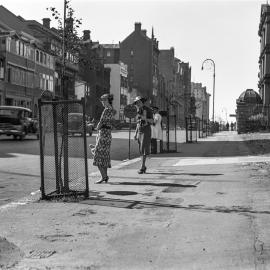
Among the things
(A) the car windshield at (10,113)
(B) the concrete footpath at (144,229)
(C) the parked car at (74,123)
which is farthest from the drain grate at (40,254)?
(A) the car windshield at (10,113)

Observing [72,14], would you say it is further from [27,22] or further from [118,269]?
[27,22]

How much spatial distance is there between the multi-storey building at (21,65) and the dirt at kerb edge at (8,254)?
5150 cm

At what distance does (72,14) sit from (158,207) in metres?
4.71

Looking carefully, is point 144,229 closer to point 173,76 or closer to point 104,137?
point 104,137

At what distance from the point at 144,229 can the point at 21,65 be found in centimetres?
6091

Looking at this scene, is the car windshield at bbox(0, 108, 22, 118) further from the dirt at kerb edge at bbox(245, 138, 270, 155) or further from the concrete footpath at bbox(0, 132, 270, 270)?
the concrete footpath at bbox(0, 132, 270, 270)

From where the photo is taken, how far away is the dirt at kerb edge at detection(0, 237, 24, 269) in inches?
216

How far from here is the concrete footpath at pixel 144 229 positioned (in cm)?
561

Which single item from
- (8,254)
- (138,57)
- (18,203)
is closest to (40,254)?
(8,254)

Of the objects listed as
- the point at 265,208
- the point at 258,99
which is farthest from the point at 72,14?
the point at 258,99

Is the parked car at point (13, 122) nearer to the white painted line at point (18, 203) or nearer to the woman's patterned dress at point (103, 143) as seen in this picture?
the woman's patterned dress at point (103, 143)

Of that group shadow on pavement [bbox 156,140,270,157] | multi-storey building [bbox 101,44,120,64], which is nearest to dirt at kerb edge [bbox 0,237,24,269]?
shadow on pavement [bbox 156,140,270,157]

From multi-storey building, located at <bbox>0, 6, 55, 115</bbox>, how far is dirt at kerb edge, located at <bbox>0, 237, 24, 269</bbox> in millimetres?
51499

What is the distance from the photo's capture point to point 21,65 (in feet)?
217
